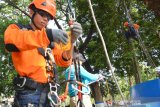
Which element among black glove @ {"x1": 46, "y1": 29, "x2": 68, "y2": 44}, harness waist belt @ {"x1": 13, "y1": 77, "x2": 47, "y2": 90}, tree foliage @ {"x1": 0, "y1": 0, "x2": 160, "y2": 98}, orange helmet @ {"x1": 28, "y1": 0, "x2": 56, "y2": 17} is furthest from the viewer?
tree foliage @ {"x1": 0, "y1": 0, "x2": 160, "y2": 98}

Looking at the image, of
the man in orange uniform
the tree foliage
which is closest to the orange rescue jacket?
the man in orange uniform

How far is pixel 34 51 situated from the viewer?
11.7 ft

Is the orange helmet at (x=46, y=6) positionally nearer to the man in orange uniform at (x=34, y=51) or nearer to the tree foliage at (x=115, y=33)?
the man in orange uniform at (x=34, y=51)

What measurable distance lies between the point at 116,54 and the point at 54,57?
50.9ft

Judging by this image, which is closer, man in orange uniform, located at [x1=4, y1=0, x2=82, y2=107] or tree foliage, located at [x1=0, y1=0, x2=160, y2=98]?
man in orange uniform, located at [x1=4, y1=0, x2=82, y2=107]

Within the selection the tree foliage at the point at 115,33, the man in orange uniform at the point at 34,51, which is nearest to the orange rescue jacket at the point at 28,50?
the man in orange uniform at the point at 34,51

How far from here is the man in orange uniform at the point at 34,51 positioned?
3.29m

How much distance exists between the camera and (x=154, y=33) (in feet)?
55.9

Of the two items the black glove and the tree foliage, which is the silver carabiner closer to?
the black glove

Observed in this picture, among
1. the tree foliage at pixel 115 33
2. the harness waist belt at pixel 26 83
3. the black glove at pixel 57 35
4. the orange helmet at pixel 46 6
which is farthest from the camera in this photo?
the tree foliage at pixel 115 33

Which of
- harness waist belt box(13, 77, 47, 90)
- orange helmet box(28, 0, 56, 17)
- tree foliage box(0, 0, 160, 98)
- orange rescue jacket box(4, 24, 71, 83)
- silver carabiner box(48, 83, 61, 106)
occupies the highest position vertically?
tree foliage box(0, 0, 160, 98)

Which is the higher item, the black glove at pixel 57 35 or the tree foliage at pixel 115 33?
the tree foliage at pixel 115 33

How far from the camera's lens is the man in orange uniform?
3293 mm

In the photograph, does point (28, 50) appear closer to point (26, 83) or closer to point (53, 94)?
point (26, 83)
